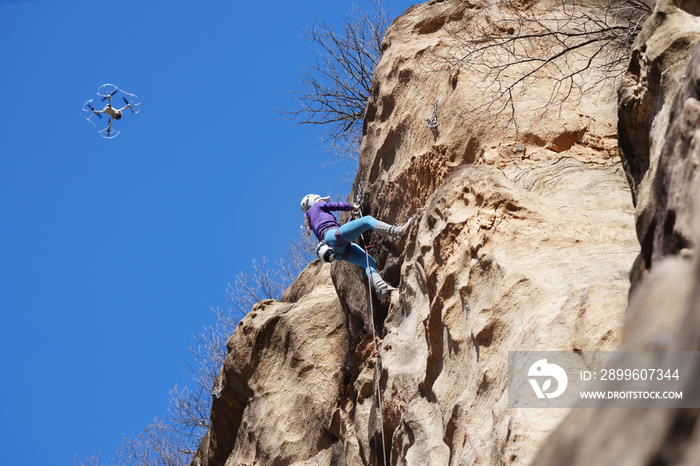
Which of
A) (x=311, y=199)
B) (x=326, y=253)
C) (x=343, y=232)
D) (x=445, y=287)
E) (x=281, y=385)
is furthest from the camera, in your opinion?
(x=281, y=385)

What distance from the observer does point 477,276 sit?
4.80m

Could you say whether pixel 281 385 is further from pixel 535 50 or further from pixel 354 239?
pixel 535 50

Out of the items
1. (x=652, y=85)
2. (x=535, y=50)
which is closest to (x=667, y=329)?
(x=652, y=85)

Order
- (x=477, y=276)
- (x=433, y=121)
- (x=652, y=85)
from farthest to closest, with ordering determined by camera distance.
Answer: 1. (x=433, y=121)
2. (x=477, y=276)
3. (x=652, y=85)

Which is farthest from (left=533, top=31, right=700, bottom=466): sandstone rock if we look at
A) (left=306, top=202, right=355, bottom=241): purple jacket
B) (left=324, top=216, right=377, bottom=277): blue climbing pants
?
(left=306, top=202, right=355, bottom=241): purple jacket

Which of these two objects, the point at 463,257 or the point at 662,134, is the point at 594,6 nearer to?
the point at 463,257

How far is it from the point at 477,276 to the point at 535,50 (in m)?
4.32

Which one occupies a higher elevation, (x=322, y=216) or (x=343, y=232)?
(x=322, y=216)

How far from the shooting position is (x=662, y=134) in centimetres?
341

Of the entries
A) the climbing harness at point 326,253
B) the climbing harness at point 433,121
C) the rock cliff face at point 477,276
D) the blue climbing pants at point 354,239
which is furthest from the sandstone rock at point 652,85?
the climbing harness at point 326,253

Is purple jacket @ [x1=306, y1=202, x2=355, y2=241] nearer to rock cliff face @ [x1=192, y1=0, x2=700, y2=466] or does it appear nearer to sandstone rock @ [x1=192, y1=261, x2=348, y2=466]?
rock cliff face @ [x1=192, y1=0, x2=700, y2=466]

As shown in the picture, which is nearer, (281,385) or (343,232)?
(343,232)

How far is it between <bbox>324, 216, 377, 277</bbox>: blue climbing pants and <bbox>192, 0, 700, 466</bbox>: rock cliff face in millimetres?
402

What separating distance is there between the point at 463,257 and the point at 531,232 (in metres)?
0.58
